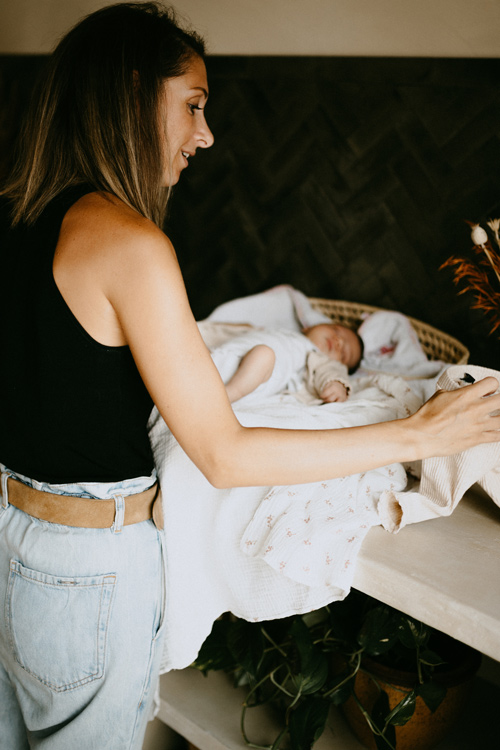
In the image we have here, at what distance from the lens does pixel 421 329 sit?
1819mm

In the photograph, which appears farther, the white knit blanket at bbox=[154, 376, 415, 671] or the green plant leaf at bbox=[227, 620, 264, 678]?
the green plant leaf at bbox=[227, 620, 264, 678]

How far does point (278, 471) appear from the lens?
2.71 ft

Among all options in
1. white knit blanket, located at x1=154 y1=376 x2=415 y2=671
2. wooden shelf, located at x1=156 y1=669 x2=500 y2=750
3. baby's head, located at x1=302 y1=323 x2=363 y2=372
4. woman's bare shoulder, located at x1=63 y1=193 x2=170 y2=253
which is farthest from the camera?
baby's head, located at x1=302 y1=323 x2=363 y2=372

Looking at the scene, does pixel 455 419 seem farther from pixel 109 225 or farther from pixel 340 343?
pixel 340 343

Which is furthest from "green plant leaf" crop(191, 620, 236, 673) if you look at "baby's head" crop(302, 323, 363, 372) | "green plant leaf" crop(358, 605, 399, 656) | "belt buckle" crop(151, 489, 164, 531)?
"baby's head" crop(302, 323, 363, 372)

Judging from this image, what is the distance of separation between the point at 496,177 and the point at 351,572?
123cm

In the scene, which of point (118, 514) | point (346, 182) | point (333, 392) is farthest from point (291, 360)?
point (118, 514)

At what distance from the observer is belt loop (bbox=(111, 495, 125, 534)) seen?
90 centimetres

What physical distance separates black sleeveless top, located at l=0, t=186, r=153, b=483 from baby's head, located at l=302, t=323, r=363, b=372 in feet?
3.43

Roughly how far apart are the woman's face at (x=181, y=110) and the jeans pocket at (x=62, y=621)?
631 mm

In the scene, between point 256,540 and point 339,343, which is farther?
point 339,343

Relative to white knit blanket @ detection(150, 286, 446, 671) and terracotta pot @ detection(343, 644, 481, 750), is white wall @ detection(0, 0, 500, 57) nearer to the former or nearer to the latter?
white knit blanket @ detection(150, 286, 446, 671)

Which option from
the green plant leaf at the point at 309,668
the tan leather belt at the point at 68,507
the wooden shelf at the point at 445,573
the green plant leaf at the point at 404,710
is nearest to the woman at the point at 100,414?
the tan leather belt at the point at 68,507

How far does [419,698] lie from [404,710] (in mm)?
67
